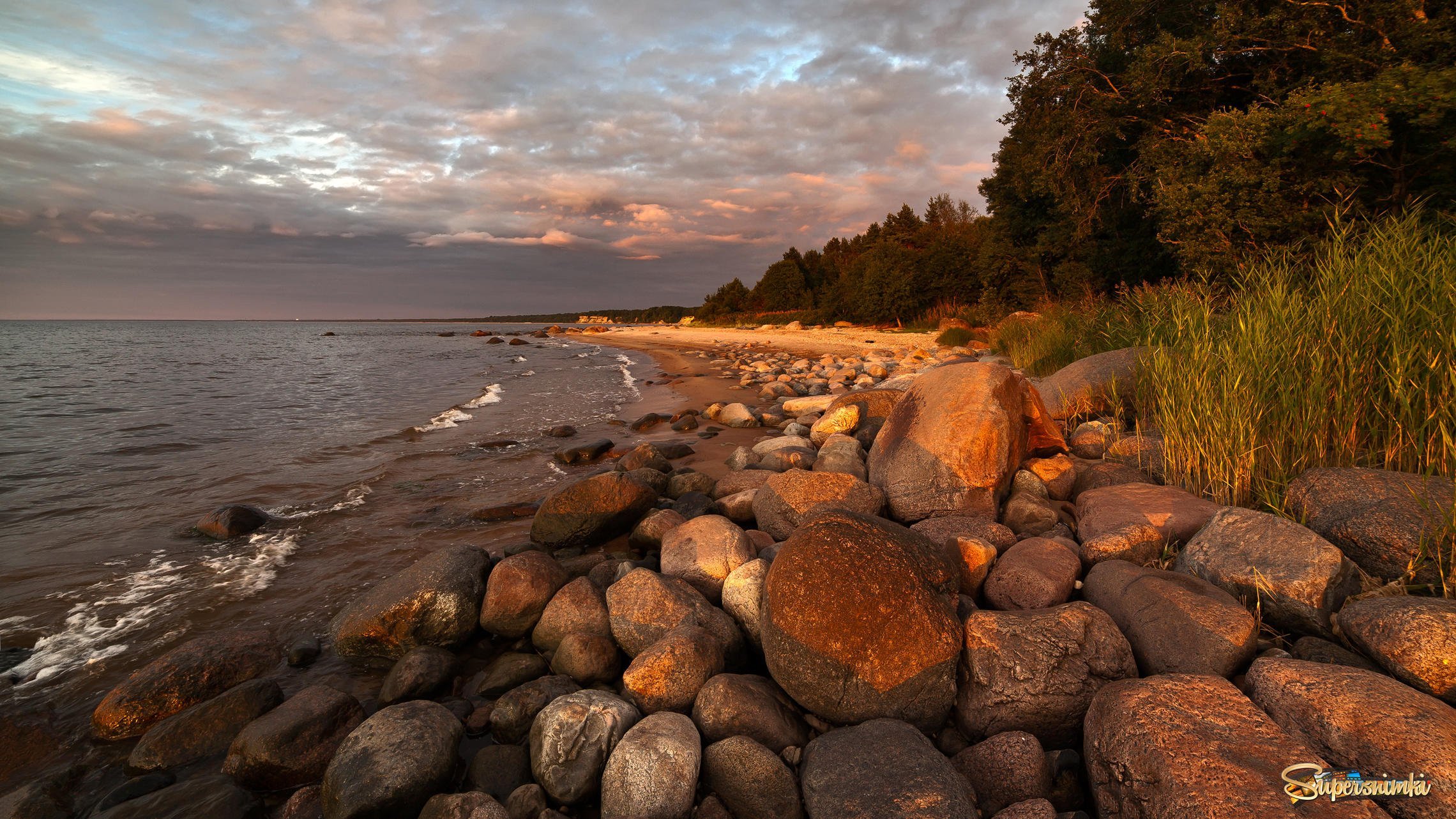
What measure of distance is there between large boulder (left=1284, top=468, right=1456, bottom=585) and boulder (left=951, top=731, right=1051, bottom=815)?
2.51 m

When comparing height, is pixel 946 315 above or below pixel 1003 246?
below

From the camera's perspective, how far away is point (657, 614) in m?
4.20

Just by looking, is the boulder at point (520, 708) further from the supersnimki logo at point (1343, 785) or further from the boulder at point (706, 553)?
the supersnimki logo at point (1343, 785)

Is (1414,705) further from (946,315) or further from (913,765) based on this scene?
(946,315)

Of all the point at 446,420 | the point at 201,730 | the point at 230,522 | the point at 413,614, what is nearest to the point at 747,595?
the point at 413,614

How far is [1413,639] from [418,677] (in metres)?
5.57

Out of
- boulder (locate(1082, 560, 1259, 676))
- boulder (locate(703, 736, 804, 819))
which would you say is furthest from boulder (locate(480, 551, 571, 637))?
boulder (locate(1082, 560, 1259, 676))

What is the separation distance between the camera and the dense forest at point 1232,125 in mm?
9656

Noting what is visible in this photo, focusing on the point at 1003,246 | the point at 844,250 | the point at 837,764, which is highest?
the point at 844,250

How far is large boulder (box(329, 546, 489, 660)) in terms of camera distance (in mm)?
4570

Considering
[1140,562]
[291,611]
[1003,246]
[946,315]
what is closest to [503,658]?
[291,611]

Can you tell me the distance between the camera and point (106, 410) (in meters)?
15.8

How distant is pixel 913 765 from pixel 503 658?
306 centimetres

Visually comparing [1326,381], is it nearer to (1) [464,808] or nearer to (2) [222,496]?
(1) [464,808]
